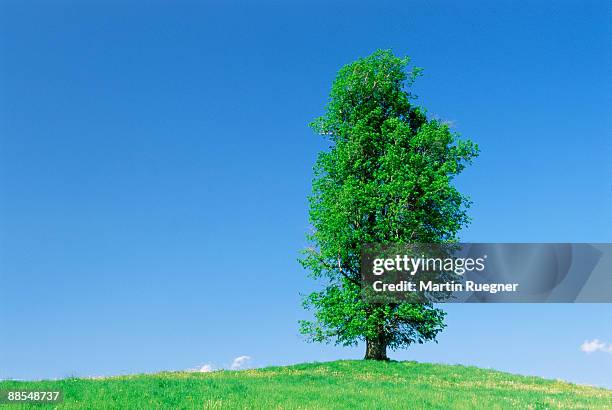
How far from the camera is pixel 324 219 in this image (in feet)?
115

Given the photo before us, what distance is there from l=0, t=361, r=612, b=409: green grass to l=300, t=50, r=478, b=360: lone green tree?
3271mm

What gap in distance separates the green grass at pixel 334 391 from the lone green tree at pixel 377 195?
327 centimetres

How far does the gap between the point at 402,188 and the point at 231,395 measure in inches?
631

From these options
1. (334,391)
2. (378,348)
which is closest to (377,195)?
(378,348)

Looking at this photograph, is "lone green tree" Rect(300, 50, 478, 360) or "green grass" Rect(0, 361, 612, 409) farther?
"lone green tree" Rect(300, 50, 478, 360)

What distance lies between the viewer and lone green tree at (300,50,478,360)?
33500mm

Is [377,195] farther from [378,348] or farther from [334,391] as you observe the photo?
[334,391]

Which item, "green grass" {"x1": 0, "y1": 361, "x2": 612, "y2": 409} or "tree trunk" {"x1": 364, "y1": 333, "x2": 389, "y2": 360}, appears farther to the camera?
"tree trunk" {"x1": 364, "y1": 333, "x2": 389, "y2": 360}

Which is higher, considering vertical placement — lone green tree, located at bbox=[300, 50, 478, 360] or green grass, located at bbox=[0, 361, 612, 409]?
lone green tree, located at bbox=[300, 50, 478, 360]

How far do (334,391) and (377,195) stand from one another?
13902mm

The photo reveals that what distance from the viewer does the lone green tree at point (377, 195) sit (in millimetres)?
33500

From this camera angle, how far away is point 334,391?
22469 mm

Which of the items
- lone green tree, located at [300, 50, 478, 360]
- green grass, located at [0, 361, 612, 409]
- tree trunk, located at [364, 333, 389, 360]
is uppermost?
lone green tree, located at [300, 50, 478, 360]

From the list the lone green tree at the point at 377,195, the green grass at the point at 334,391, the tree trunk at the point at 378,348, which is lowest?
the green grass at the point at 334,391
